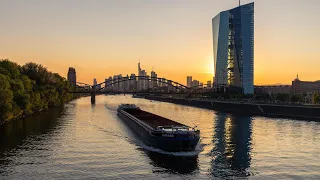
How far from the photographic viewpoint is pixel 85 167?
34781 millimetres

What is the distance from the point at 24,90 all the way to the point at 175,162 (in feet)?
194

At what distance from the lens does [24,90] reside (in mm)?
85750

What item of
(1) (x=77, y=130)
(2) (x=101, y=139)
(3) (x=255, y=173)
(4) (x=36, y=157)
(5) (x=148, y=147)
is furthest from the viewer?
(1) (x=77, y=130)

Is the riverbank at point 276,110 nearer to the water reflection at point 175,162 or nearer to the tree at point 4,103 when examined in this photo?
the water reflection at point 175,162

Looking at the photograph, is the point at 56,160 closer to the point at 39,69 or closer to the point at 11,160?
the point at 11,160

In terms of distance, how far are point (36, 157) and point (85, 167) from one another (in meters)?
7.79

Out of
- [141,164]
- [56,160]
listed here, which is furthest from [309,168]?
[56,160]

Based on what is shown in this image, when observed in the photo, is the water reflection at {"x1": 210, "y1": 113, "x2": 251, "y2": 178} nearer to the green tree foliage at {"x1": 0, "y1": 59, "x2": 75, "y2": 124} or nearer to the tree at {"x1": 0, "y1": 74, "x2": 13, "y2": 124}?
the tree at {"x1": 0, "y1": 74, "x2": 13, "y2": 124}

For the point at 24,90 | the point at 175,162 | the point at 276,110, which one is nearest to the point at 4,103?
the point at 24,90

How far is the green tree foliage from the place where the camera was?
226 feet

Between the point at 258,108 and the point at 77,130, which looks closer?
the point at 77,130

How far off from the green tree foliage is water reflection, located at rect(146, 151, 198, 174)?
3904 cm

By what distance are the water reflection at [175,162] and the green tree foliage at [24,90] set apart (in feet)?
128

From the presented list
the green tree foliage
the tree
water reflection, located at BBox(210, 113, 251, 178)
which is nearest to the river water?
water reflection, located at BBox(210, 113, 251, 178)
